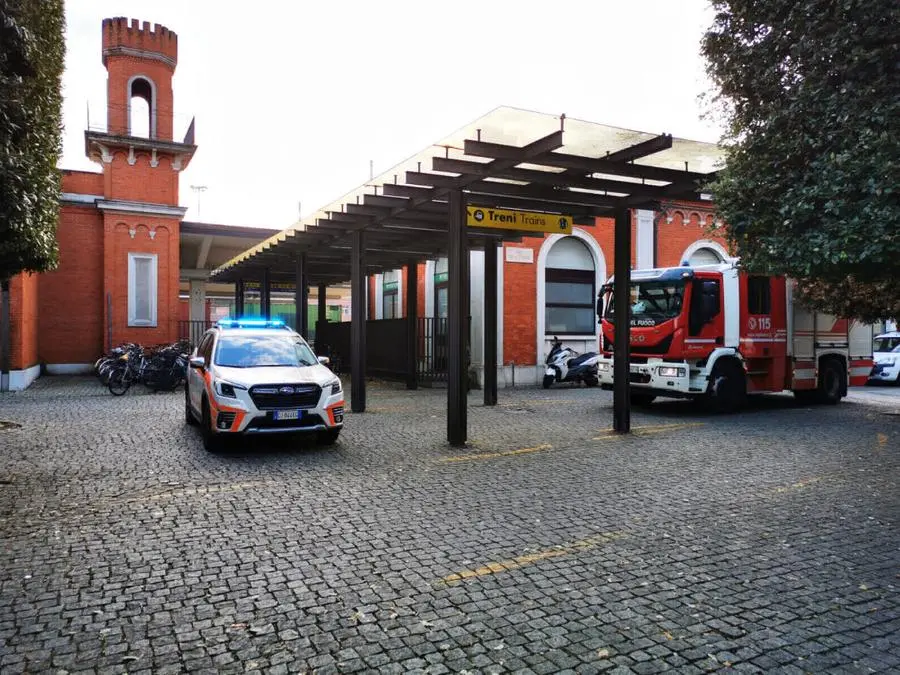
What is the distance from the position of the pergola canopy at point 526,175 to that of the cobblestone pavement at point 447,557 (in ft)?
12.9

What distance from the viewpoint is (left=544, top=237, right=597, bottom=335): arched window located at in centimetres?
2070

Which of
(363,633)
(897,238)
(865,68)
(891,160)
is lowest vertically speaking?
(363,633)

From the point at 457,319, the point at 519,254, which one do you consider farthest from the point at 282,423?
the point at 519,254

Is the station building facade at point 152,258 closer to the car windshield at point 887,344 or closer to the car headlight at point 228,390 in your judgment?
the car windshield at point 887,344

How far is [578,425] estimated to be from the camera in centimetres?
1162

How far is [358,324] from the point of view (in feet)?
42.9

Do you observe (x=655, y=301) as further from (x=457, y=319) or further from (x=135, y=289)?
(x=135, y=289)

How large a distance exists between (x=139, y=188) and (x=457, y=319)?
55.9 feet

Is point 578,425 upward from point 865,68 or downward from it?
downward

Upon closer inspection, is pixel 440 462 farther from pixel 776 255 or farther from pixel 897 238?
pixel 897 238

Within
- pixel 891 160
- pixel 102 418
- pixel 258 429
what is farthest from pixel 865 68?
pixel 102 418

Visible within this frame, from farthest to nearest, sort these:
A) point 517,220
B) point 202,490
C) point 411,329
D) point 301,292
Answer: point 411,329 → point 301,292 → point 517,220 → point 202,490

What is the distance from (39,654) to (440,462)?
5341 millimetres

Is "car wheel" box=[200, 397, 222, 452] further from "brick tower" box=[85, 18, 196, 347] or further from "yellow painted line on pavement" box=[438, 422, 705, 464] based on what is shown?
"brick tower" box=[85, 18, 196, 347]
